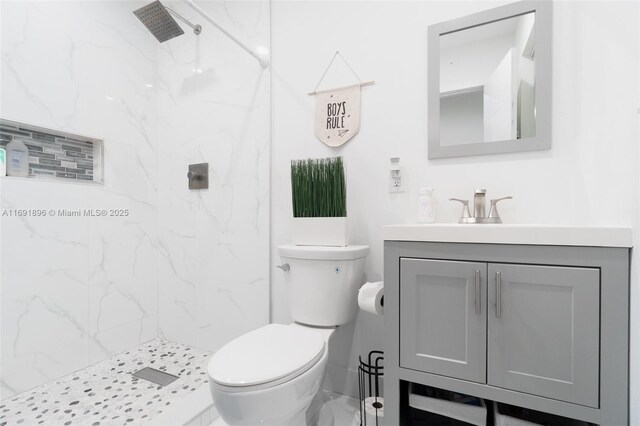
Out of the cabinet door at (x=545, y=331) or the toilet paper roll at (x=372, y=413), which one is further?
the toilet paper roll at (x=372, y=413)

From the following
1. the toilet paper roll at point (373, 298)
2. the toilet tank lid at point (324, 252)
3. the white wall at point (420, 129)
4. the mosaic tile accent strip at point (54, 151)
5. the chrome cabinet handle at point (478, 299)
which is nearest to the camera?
the chrome cabinet handle at point (478, 299)

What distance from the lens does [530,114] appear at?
1.26m

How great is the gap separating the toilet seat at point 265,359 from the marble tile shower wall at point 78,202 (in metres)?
1.18

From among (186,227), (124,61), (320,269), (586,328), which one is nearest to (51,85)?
(124,61)

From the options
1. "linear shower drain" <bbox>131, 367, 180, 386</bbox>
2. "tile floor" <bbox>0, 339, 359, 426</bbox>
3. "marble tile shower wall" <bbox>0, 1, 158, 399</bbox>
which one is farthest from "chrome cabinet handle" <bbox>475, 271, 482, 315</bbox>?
"marble tile shower wall" <bbox>0, 1, 158, 399</bbox>

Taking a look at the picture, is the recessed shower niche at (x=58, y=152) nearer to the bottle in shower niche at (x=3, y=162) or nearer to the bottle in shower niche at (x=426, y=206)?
the bottle in shower niche at (x=3, y=162)

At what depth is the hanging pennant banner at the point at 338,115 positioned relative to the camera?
1584 mm

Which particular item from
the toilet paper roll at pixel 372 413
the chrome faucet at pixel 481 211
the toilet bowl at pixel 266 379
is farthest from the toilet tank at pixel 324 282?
the chrome faucet at pixel 481 211

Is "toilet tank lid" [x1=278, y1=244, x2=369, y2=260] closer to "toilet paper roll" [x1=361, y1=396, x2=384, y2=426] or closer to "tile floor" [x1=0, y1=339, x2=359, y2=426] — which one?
"toilet paper roll" [x1=361, y1=396, x2=384, y2=426]

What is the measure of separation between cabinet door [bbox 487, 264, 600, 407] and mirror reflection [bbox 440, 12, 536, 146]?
2.12 feet

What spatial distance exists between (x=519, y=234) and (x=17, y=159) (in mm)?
2231

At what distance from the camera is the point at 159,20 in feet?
5.21

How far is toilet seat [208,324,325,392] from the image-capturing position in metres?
0.94

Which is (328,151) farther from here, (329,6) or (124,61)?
(124,61)
